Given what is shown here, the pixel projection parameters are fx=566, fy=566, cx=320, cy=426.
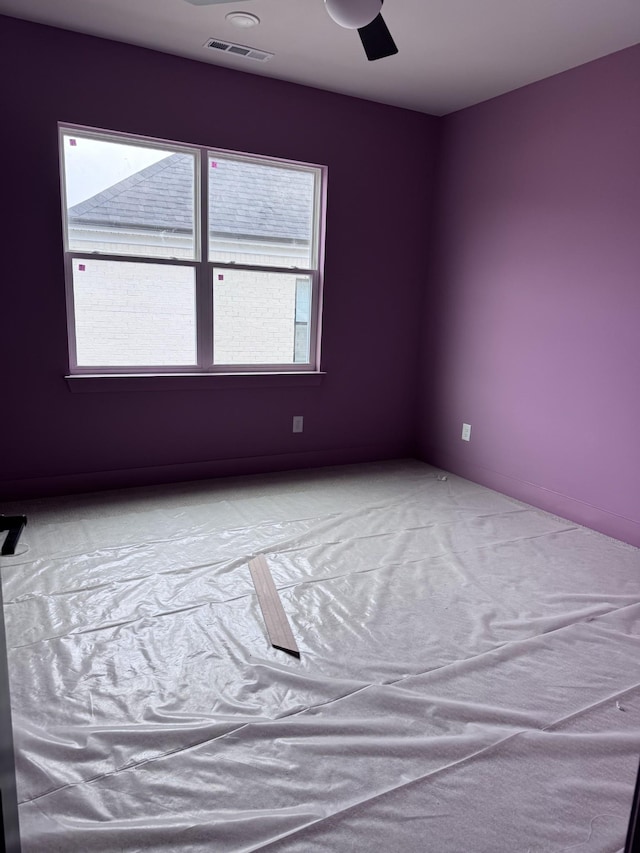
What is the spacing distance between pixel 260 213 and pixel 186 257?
0.58 meters

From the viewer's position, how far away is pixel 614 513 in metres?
3.08

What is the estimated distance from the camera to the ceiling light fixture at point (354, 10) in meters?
1.93

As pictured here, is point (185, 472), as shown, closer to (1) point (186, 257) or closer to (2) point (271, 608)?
(1) point (186, 257)

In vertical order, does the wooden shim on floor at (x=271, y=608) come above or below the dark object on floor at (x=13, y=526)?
below

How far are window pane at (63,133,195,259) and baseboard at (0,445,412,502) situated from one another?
1331 mm

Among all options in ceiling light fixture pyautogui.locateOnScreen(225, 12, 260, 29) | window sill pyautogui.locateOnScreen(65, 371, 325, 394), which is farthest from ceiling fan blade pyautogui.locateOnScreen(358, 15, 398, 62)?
window sill pyautogui.locateOnScreen(65, 371, 325, 394)

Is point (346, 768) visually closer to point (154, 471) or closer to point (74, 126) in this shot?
point (154, 471)

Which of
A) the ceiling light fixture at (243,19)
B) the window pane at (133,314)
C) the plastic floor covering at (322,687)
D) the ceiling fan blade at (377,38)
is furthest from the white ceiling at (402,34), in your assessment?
the plastic floor covering at (322,687)

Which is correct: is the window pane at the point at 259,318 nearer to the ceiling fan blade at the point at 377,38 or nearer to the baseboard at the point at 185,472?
the baseboard at the point at 185,472

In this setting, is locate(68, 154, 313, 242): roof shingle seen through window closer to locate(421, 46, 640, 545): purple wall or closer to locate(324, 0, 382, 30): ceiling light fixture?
locate(421, 46, 640, 545): purple wall

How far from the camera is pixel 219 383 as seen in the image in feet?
12.0

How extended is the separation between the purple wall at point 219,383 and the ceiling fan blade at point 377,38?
1.37 m

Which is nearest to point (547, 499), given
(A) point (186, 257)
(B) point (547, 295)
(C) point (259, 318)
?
(B) point (547, 295)

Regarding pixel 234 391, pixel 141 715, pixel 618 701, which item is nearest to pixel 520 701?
pixel 618 701
